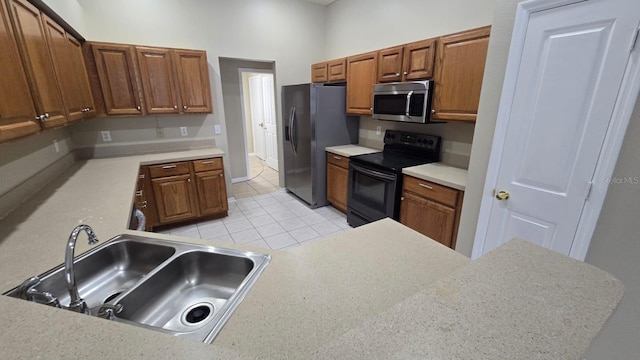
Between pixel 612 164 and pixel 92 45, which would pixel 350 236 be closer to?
pixel 612 164

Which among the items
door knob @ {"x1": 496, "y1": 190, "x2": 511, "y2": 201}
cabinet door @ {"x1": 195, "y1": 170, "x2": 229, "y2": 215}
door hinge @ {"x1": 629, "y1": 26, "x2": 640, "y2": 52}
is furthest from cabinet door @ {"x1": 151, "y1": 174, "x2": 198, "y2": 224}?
door hinge @ {"x1": 629, "y1": 26, "x2": 640, "y2": 52}

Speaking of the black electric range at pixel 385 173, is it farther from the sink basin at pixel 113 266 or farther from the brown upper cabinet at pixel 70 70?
the brown upper cabinet at pixel 70 70

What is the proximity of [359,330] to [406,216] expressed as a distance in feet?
7.24

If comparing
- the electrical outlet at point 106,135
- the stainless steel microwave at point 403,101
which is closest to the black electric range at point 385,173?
the stainless steel microwave at point 403,101

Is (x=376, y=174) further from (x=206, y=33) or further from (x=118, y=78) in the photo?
(x=118, y=78)

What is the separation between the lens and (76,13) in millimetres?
2527

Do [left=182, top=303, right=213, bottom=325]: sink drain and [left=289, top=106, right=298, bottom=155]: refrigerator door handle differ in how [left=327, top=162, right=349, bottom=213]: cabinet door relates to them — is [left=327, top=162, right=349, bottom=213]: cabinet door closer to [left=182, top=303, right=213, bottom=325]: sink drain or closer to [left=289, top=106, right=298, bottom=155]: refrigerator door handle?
[left=289, top=106, right=298, bottom=155]: refrigerator door handle

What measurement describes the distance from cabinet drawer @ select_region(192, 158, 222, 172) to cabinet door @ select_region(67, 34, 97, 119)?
108 cm

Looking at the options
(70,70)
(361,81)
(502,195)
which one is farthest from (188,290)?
(361,81)

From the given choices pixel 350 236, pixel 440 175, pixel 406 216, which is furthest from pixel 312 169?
pixel 350 236

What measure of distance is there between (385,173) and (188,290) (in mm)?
2027

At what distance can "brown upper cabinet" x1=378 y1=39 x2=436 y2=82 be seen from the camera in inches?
94.7

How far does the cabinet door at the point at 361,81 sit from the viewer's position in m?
3.03

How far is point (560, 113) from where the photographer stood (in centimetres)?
136
